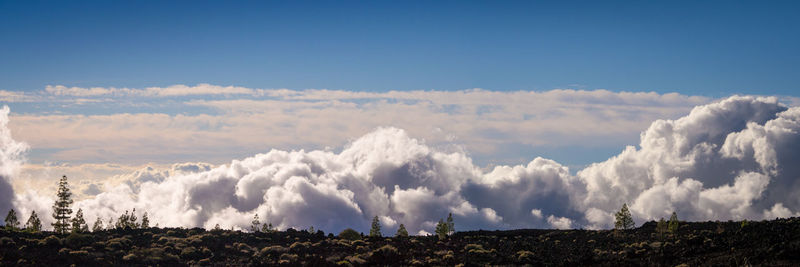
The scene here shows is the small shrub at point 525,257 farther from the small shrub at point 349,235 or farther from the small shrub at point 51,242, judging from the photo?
the small shrub at point 51,242

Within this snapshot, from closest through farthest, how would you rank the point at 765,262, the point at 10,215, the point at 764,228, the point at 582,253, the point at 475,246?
the point at 765,262, the point at 764,228, the point at 582,253, the point at 475,246, the point at 10,215

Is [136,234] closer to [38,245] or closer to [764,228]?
[38,245]

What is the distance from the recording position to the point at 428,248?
6425 cm

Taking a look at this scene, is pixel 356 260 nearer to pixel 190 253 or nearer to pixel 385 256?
pixel 385 256

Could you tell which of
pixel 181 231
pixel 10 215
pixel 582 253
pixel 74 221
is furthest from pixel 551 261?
pixel 10 215

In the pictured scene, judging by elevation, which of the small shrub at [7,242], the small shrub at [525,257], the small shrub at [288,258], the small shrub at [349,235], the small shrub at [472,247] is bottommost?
the small shrub at [288,258]

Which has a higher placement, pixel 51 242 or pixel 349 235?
pixel 349 235

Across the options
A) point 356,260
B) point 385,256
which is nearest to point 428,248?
point 385,256

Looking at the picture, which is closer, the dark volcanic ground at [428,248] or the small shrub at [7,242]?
the dark volcanic ground at [428,248]

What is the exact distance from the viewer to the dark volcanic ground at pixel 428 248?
43750mm

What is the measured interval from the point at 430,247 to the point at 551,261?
1819cm

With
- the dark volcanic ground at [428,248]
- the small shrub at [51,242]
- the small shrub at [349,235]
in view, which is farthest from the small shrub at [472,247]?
the small shrub at [51,242]

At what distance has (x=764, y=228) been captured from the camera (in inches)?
1953

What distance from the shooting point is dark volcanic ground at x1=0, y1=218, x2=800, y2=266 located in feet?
144
